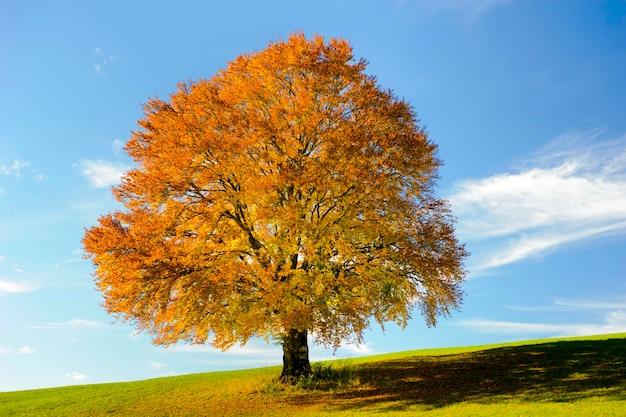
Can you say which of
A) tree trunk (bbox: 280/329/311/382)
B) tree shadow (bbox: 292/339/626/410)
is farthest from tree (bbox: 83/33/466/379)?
tree shadow (bbox: 292/339/626/410)

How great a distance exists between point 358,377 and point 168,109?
59.1 feet

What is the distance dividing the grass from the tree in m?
2.64

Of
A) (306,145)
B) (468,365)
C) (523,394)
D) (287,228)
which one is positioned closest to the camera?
(523,394)

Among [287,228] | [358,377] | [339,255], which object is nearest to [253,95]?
[287,228]

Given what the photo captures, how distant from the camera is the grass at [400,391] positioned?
70.7ft

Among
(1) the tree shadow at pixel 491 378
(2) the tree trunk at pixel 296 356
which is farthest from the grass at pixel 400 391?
(2) the tree trunk at pixel 296 356

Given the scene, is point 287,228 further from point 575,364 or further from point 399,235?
point 575,364

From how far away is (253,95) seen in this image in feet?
90.6

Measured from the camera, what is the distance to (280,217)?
24203 millimetres

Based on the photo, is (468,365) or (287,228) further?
(468,365)

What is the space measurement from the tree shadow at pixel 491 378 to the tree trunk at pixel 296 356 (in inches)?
78.5

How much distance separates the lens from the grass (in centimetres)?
2156

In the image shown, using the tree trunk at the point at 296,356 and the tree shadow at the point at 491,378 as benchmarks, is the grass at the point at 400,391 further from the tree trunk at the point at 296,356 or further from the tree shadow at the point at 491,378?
the tree trunk at the point at 296,356

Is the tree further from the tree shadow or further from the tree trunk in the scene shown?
the tree shadow
